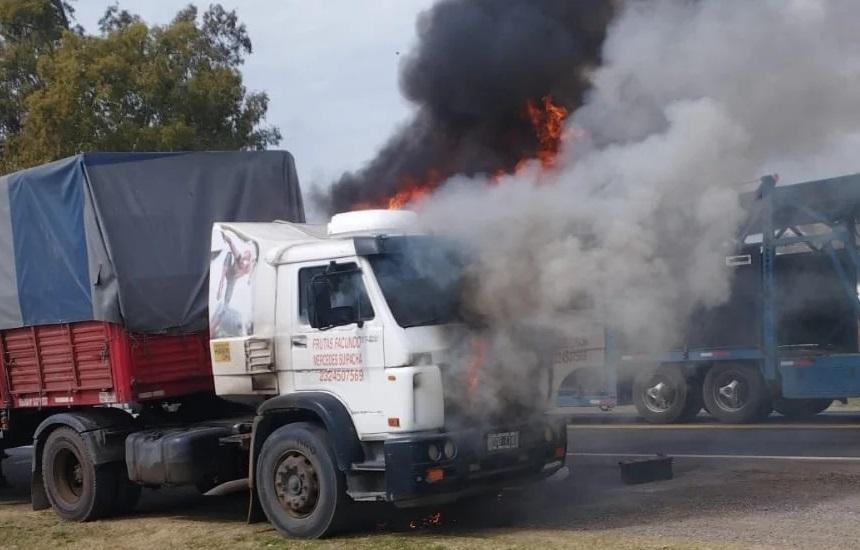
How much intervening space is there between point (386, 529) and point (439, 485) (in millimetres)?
1066

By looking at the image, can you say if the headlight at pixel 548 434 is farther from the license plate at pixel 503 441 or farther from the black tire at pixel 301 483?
the black tire at pixel 301 483

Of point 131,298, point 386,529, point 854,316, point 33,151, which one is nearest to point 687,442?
point 854,316

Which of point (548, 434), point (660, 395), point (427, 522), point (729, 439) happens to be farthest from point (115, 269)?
point (660, 395)

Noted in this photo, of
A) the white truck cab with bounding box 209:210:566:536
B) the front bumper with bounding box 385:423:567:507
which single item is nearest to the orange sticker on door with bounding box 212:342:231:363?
the white truck cab with bounding box 209:210:566:536

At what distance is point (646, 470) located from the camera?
37.2 feet

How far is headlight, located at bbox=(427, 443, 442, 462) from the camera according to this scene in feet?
28.4

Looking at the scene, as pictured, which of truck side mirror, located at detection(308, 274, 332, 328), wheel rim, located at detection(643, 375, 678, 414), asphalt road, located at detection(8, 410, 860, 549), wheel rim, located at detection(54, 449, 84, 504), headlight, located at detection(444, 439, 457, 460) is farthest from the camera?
wheel rim, located at detection(643, 375, 678, 414)

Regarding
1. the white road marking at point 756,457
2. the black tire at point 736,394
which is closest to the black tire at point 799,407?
the black tire at point 736,394

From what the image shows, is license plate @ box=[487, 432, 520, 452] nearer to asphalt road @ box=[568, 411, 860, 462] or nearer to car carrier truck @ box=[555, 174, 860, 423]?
asphalt road @ box=[568, 411, 860, 462]

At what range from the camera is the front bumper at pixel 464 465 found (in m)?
8.59

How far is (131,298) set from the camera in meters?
10.7

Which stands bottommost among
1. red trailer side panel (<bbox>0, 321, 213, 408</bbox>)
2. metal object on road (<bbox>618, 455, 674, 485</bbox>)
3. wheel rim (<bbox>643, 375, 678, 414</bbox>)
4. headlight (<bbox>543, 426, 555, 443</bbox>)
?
metal object on road (<bbox>618, 455, 674, 485</bbox>)

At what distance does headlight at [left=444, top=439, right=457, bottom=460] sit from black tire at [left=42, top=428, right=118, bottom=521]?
13.0ft

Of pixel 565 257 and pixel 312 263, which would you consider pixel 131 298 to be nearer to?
pixel 312 263
